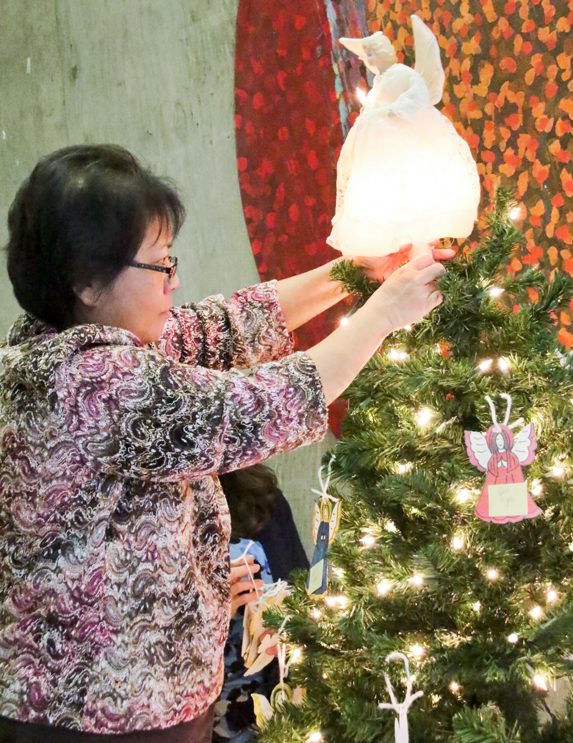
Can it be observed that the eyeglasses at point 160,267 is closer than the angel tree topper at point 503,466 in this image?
No

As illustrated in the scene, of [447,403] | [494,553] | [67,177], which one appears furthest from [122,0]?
[494,553]

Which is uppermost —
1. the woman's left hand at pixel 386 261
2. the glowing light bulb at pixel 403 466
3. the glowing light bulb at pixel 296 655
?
the woman's left hand at pixel 386 261

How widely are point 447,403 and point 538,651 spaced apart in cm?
31

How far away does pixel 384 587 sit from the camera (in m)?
1.09

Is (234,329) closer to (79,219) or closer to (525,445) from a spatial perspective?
(79,219)

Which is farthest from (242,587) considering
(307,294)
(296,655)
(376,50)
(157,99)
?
(157,99)

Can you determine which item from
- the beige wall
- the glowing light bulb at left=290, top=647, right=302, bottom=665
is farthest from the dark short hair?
the beige wall

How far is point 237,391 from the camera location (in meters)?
1.07

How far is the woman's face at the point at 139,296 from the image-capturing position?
1143 mm

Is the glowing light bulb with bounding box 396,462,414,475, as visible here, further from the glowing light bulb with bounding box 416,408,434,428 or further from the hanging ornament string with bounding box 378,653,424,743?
the hanging ornament string with bounding box 378,653,424,743

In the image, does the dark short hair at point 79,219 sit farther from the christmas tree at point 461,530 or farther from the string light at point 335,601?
the string light at point 335,601

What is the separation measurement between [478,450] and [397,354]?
0.23m

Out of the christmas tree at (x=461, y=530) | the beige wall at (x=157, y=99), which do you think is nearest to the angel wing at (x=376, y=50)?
the christmas tree at (x=461, y=530)

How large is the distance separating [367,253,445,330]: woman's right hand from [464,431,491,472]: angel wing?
18cm
